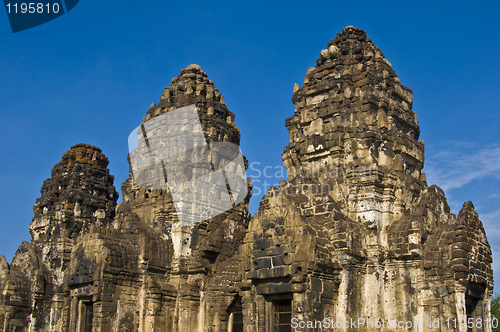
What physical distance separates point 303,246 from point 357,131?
4.43 metres

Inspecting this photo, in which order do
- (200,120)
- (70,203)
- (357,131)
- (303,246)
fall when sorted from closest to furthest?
1. (303,246)
2. (357,131)
3. (200,120)
4. (70,203)

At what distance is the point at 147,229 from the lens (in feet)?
66.0

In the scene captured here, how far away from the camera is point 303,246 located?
542 inches

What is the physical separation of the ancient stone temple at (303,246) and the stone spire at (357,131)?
4 centimetres

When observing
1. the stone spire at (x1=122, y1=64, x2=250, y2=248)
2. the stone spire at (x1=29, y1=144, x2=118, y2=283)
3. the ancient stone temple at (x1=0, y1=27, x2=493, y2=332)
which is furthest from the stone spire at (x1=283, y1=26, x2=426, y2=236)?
the stone spire at (x1=29, y1=144, x2=118, y2=283)

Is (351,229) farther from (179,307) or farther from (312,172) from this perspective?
(179,307)

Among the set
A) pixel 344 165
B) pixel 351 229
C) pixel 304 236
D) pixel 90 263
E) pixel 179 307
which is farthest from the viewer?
pixel 179 307

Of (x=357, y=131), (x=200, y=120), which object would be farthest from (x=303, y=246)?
Result: (x=200, y=120)

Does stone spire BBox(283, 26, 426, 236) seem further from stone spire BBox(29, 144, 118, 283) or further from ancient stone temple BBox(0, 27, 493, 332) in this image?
stone spire BBox(29, 144, 118, 283)

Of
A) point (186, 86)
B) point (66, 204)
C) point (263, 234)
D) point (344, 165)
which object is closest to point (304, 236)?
point (263, 234)

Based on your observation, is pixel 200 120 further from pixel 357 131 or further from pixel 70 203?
pixel 70 203

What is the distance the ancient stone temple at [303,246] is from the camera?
14070 millimetres

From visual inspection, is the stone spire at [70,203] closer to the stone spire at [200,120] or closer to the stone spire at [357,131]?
the stone spire at [200,120]

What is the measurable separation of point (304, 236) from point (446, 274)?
3572 mm
